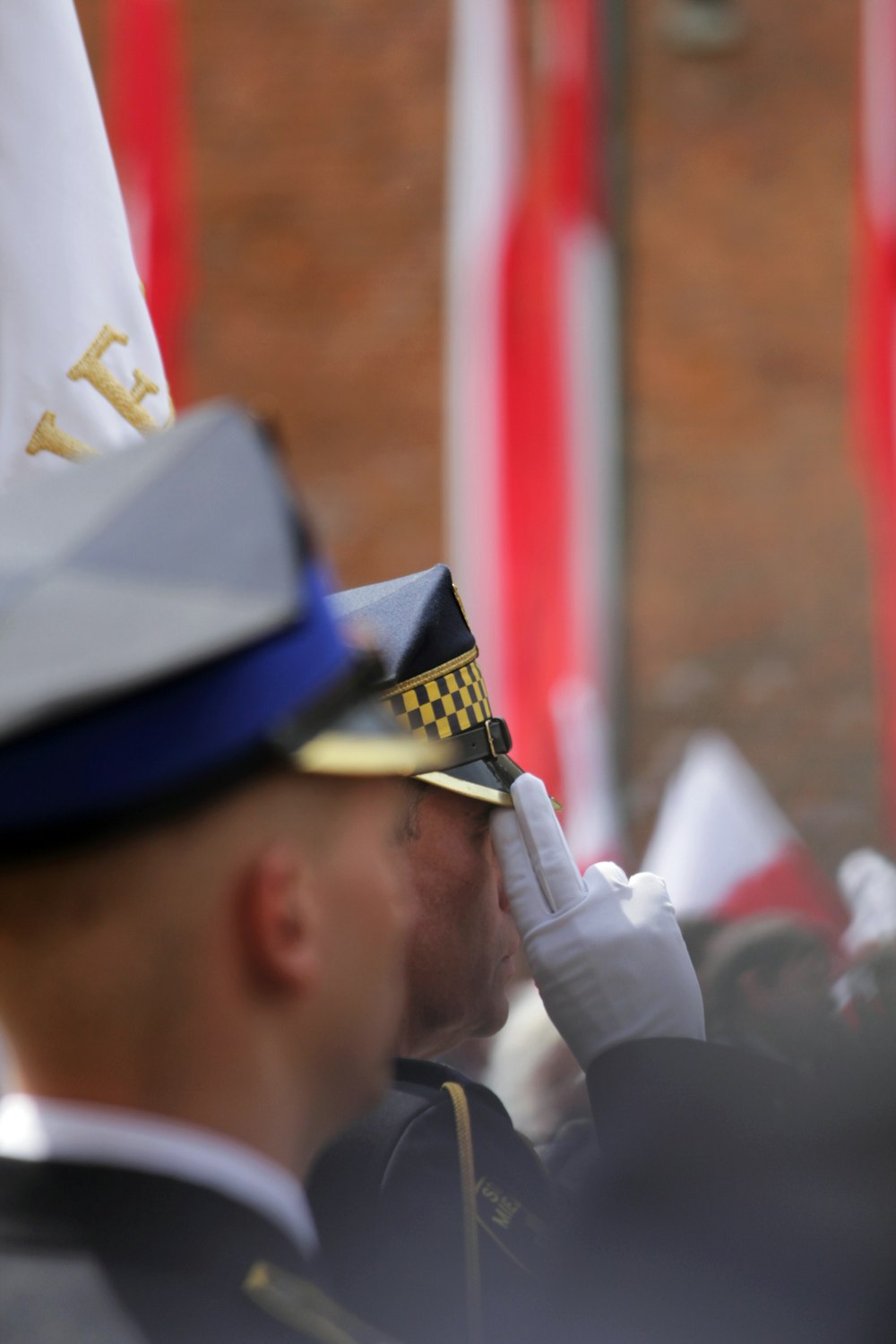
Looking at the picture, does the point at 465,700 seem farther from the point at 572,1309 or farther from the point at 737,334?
the point at 737,334

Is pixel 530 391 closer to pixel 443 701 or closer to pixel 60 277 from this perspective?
pixel 60 277

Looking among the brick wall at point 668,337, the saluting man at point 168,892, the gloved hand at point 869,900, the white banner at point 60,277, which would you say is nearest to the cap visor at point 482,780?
the white banner at point 60,277

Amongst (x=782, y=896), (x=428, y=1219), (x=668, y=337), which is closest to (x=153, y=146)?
(x=668, y=337)

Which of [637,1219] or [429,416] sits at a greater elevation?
[429,416]

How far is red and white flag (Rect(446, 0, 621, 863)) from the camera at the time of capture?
447 cm

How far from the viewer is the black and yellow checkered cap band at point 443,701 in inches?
60.7

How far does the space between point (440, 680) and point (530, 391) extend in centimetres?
316

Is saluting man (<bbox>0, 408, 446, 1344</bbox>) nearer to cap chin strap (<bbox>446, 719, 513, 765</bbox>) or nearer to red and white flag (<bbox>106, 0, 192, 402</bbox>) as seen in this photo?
cap chin strap (<bbox>446, 719, 513, 765</bbox>)

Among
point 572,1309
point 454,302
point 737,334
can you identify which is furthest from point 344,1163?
point 737,334

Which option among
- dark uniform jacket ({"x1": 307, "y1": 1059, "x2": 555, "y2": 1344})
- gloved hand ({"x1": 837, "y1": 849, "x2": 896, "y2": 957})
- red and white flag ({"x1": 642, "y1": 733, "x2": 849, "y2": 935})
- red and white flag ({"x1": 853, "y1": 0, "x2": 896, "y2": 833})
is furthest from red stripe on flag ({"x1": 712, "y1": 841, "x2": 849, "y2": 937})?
dark uniform jacket ({"x1": 307, "y1": 1059, "x2": 555, "y2": 1344})

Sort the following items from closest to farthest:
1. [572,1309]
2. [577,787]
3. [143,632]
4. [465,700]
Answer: [143,632] < [572,1309] < [465,700] < [577,787]

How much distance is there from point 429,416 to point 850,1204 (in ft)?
16.0

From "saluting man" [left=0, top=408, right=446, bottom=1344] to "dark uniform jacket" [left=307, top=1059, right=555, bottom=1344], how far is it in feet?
1.42

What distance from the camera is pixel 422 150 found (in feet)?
19.7
